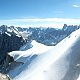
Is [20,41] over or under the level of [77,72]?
under

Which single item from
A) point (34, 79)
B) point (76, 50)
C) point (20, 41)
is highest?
point (76, 50)

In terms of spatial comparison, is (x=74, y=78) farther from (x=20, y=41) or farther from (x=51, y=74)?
(x=20, y=41)

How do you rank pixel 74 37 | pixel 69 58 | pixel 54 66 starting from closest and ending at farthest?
pixel 54 66, pixel 69 58, pixel 74 37

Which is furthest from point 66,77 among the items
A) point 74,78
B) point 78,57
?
point 78,57

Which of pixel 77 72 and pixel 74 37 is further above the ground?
pixel 74 37

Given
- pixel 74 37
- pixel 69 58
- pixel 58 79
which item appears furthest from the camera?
pixel 74 37

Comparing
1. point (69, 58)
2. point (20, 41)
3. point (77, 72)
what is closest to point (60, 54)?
point (69, 58)

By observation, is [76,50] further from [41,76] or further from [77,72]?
[41,76]

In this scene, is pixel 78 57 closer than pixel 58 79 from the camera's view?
No

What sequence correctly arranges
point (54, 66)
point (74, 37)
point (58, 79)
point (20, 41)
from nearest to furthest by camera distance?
point (58, 79)
point (54, 66)
point (74, 37)
point (20, 41)
